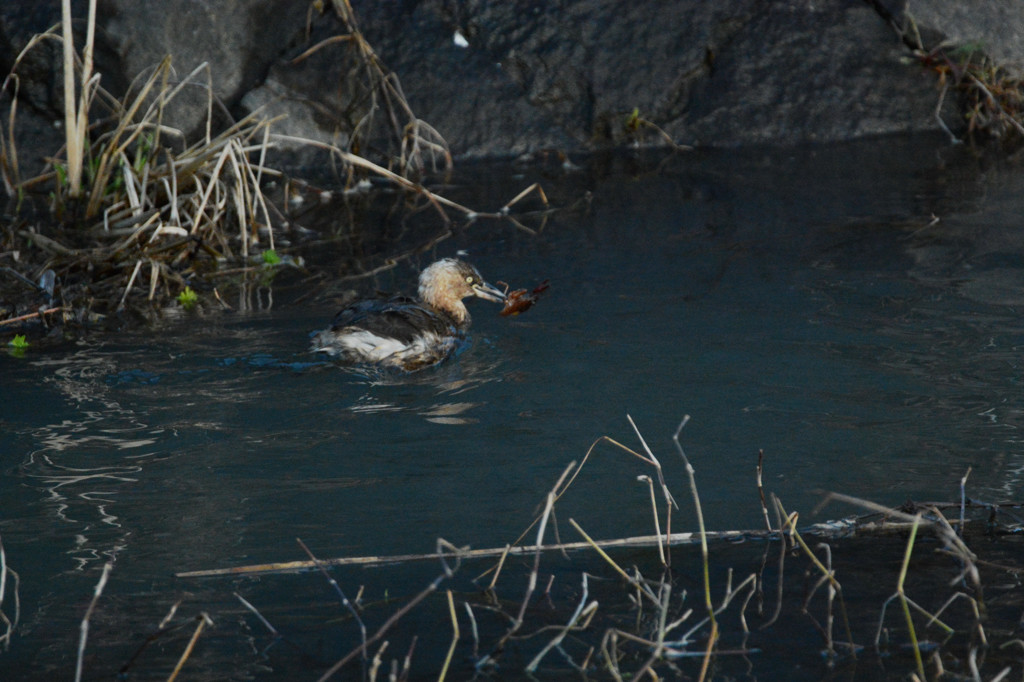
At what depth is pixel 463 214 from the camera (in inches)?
332

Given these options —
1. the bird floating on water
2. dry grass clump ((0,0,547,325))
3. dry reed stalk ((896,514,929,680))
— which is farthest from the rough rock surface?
dry reed stalk ((896,514,929,680))

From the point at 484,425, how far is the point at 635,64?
650 centimetres

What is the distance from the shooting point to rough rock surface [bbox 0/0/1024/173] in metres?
10.2

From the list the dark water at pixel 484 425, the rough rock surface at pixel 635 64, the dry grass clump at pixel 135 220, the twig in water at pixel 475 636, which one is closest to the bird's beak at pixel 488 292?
the dark water at pixel 484 425

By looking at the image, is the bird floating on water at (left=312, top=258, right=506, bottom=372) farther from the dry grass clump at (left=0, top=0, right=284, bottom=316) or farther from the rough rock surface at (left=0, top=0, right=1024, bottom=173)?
the rough rock surface at (left=0, top=0, right=1024, bottom=173)

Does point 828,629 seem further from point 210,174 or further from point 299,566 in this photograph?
point 210,174

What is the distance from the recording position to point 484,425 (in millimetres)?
4738

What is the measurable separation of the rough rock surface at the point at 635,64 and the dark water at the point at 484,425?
3.32 metres

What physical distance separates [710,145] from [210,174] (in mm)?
4950

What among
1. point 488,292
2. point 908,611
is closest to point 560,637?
point 908,611

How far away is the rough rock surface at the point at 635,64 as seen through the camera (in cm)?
1019

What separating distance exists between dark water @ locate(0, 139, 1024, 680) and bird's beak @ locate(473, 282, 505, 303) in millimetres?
208

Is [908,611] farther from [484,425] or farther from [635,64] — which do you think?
[635,64]

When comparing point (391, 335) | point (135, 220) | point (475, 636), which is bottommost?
point (475, 636)
